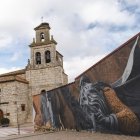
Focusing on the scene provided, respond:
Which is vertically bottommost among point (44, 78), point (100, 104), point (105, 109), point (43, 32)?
point (105, 109)

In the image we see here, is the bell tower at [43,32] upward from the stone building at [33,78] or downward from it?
upward

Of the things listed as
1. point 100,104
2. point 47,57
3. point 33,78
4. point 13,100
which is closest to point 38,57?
point 47,57

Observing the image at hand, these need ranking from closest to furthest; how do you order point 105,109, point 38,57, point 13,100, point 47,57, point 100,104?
point 105,109 < point 100,104 < point 13,100 < point 47,57 < point 38,57

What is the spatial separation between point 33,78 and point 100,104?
3001cm

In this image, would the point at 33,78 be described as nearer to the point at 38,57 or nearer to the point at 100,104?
the point at 38,57

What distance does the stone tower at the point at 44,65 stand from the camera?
141ft

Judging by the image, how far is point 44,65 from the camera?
44.0 metres

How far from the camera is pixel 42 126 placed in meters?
23.8

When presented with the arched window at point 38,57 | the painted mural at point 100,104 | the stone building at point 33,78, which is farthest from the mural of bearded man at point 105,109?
the arched window at point 38,57

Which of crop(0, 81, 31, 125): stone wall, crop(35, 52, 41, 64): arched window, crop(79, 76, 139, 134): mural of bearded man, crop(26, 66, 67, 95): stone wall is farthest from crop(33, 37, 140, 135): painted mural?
crop(35, 52, 41, 64): arched window

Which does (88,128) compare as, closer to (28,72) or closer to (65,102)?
(65,102)

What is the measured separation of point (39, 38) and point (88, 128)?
30649 mm

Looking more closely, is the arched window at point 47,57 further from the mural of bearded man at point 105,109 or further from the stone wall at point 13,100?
the mural of bearded man at point 105,109

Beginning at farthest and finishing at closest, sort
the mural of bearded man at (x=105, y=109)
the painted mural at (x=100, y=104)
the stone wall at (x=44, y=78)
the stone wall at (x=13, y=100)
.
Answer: the stone wall at (x=44, y=78) → the stone wall at (x=13, y=100) → the mural of bearded man at (x=105, y=109) → the painted mural at (x=100, y=104)
